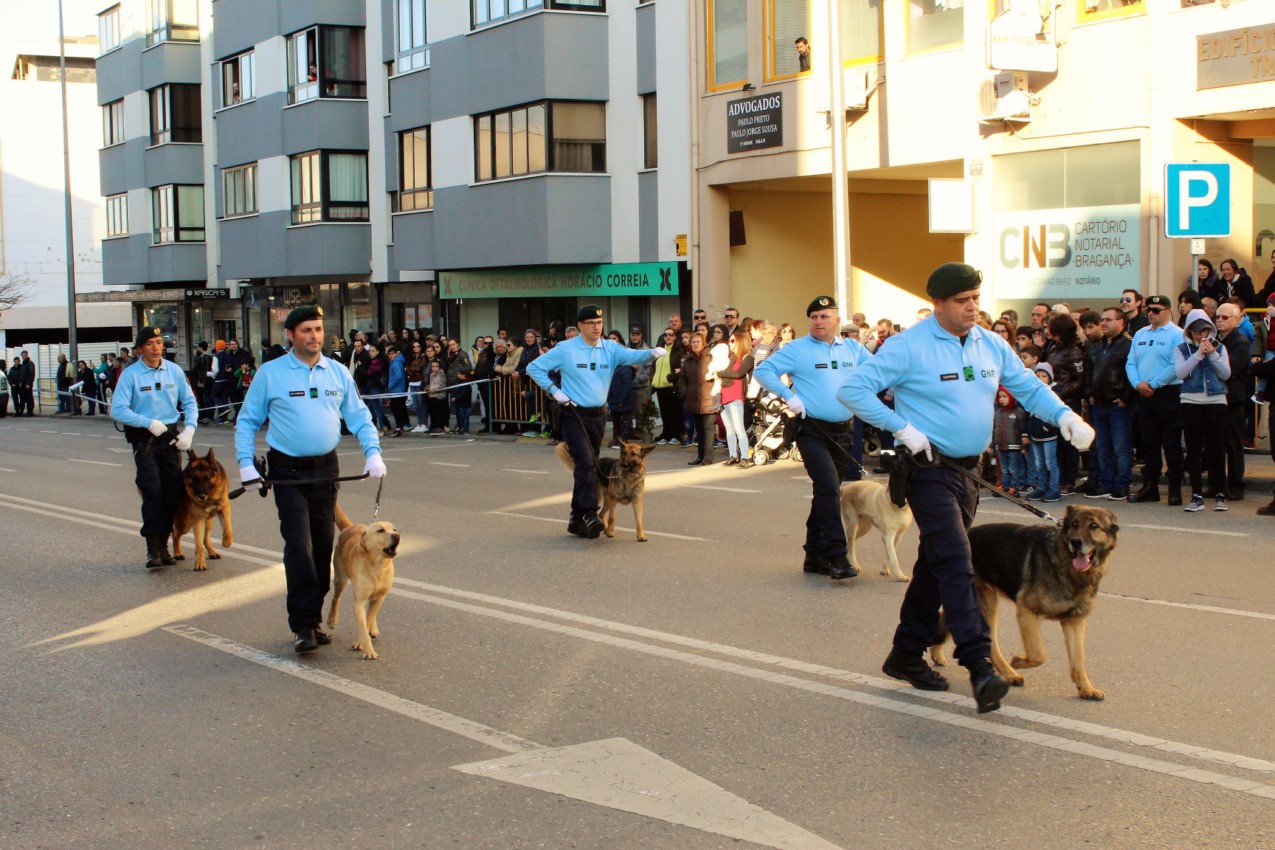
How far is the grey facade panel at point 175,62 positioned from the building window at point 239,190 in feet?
14.7

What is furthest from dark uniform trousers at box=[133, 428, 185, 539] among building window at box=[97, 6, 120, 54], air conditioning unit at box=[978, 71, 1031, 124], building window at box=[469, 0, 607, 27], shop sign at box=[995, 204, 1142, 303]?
building window at box=[97, 6, 120, 54]

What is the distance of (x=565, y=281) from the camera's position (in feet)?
101

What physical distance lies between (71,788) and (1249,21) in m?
16.6

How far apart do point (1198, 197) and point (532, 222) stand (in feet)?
57.8

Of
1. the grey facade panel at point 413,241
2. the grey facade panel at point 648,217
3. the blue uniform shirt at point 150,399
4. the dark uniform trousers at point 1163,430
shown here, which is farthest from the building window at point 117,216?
the dark uniform trousers at point 1163,430

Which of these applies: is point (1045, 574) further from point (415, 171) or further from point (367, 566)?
point (415, 171)

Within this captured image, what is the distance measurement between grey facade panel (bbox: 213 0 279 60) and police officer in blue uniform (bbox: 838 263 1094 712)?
36736 millimetres

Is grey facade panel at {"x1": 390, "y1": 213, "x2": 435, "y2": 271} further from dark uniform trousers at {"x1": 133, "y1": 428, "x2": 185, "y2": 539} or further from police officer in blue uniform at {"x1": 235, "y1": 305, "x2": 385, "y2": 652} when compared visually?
police officer in blue uniform at {"x1": 235, "y1": 305, "x2": 385, "y2": 652}

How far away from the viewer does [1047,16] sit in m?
20.0

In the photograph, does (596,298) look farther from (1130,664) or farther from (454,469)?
(1130,664)

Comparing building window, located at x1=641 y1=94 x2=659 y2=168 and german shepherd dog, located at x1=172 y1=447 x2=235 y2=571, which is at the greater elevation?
building window, located at x1=641 y1=94 x2=659 y2=168

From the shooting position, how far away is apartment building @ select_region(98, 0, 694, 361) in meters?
29.5

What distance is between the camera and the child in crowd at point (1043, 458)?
569 inches

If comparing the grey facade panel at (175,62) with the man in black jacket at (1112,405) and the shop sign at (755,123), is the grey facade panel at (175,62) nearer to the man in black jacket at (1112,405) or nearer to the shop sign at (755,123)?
the shop sign at (755,123)
